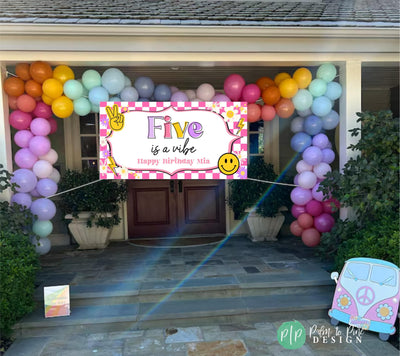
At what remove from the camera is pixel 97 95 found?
11.7 feet

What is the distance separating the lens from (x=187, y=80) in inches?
205

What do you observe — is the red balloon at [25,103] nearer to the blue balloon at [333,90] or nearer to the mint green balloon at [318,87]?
the mint green balloon at [318,87]

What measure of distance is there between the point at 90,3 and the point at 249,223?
3.92m

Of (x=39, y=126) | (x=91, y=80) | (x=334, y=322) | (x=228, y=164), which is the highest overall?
(x=91, y=80)

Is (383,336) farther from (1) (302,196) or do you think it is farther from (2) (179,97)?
(2) (179,97)

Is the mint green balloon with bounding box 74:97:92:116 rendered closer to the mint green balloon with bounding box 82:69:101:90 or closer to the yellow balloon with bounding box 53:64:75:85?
the mint green balloon with bounding box 82:69:101:90

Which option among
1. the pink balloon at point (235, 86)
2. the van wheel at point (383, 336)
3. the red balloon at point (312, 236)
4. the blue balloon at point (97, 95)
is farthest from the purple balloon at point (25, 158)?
the van wheel at point (383, 336)

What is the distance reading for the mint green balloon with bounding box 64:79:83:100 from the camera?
11.7 ft

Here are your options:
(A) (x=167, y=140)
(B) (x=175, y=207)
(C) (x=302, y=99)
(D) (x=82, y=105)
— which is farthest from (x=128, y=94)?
(B) (x=175, y=207)

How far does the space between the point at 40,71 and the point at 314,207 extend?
3444mm

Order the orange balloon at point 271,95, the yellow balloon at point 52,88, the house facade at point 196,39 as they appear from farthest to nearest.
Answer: the orange balloon at point 271,95 → the yellow balloon at point 52,88 → the house facade at point 196,39

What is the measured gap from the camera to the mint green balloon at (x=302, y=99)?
151 inches

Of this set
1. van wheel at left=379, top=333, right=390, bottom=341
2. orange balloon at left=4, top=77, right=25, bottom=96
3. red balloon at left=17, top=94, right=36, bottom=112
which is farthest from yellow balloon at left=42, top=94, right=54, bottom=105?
van wheel at left=379, top=333, right=390, bottom=341

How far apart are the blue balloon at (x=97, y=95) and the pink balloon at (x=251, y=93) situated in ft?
5.06
